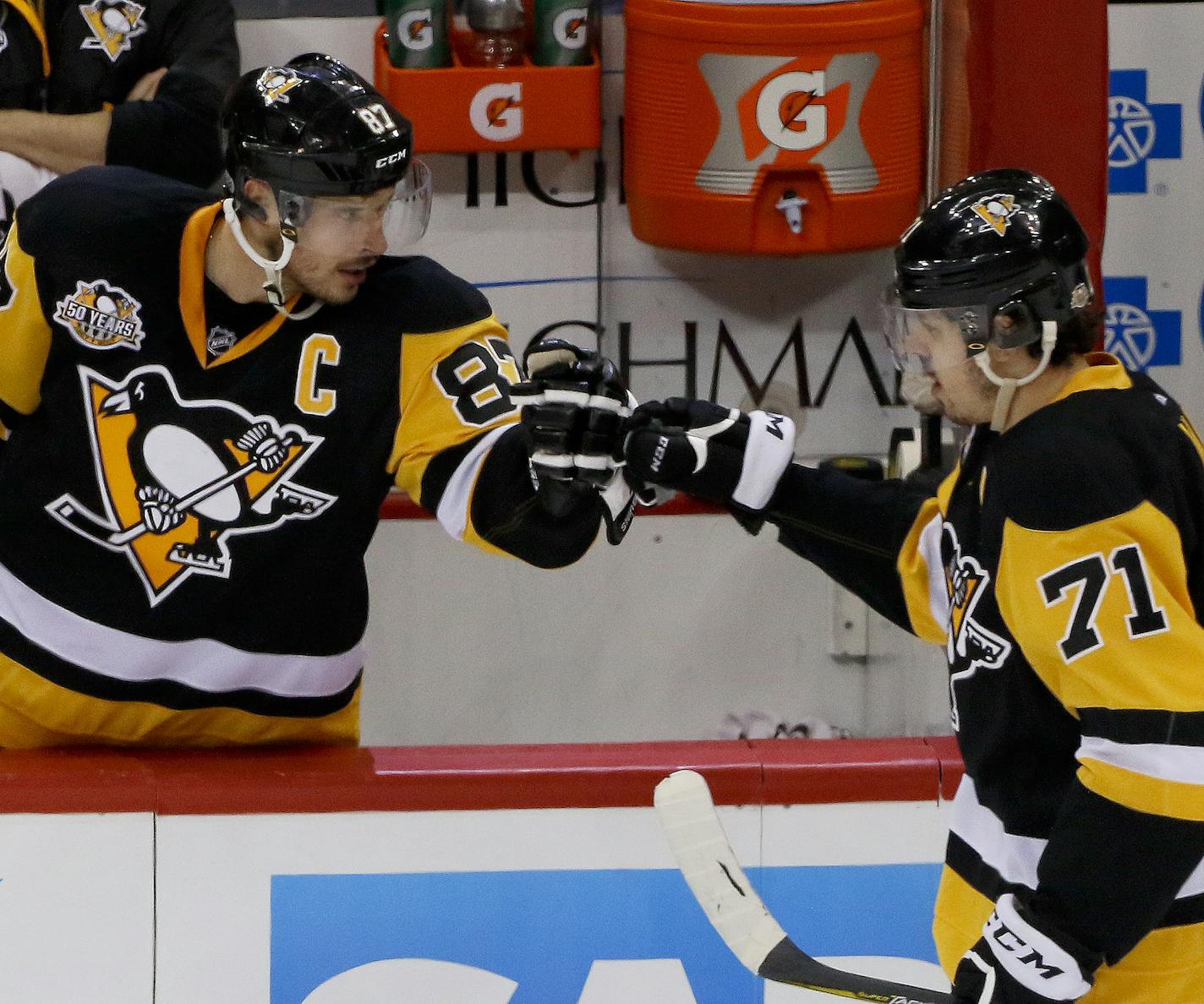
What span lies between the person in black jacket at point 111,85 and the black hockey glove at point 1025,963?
7.34 ft

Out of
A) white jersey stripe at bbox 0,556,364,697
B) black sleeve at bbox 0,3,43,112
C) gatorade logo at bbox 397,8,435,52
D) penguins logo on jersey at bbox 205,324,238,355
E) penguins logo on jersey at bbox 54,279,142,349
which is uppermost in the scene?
gatorade logo at bbox 397,8,435,52

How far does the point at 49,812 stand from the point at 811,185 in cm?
189

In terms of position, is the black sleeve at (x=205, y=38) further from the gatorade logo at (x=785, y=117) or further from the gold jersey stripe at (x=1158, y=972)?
the gold jersey stripe at (x=1158, y=972)

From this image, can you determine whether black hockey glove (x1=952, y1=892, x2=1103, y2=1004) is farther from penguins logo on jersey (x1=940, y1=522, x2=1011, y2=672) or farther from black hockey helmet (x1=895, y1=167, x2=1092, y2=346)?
black hockey helmet (x1=895, y1=167, x2=1092, y2=346)

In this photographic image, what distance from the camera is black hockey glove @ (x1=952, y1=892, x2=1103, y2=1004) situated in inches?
59.7

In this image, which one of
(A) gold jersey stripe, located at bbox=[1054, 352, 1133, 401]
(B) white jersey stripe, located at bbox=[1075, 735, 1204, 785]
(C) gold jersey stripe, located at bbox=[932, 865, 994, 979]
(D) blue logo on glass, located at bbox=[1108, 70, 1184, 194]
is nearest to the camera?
(B) white jersey stripe, located at bbox=[1075, 735, 1204, 785]

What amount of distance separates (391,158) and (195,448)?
42 cm

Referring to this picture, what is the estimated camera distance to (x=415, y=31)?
332cm

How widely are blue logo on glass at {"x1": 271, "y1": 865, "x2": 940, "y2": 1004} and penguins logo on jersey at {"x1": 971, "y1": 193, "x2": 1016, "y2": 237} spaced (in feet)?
2.63

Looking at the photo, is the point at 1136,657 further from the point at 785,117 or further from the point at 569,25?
the point at 569,25

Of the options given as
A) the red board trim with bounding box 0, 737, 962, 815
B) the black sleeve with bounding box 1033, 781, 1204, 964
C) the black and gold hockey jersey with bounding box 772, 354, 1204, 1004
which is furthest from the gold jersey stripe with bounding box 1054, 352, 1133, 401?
the red board trim with bounding box 0, 737, 962, 815

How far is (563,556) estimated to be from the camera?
211cm

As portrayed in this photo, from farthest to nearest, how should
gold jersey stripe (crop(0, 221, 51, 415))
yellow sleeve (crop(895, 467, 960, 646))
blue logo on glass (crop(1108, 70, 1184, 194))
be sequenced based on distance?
blue logo on glass (crop(1108, 70, 1184, 194)), gold jersey stripe (crop(0, 221, 51, 415)), yellow sleeve (crop(895, 467, 960, 646))

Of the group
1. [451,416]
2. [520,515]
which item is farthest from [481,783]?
[451,416]
